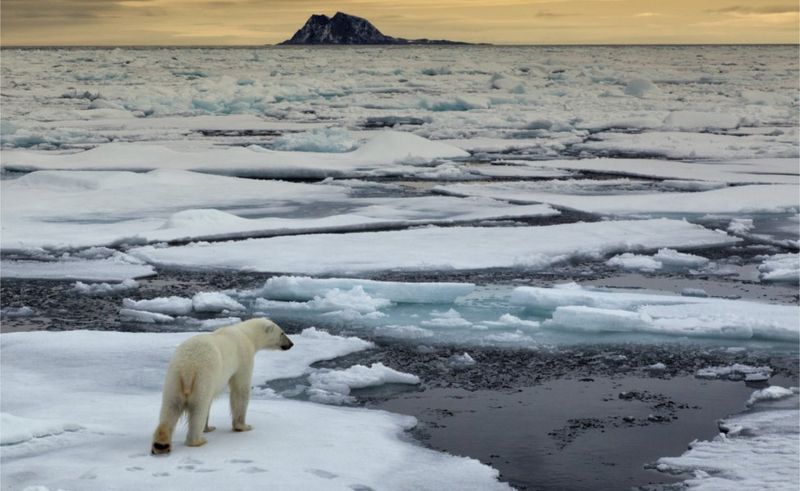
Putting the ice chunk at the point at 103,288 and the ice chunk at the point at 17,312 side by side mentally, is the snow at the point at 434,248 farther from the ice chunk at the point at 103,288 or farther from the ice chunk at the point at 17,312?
the ice chunk at the point at 17,312

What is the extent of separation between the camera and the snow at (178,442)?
414cm

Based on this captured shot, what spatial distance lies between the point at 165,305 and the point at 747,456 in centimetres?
445

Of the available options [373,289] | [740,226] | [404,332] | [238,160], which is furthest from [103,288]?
[238,160]

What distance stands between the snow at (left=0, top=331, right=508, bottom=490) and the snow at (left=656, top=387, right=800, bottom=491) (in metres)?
0.90

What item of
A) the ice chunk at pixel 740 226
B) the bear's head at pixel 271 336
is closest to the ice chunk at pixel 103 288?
the bear's head at pixel 271 336

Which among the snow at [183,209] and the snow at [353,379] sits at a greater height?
the snow at [353,379]

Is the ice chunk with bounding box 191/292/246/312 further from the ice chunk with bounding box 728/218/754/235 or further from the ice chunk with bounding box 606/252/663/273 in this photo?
the ice chunk with bounding box 728/218/754/235

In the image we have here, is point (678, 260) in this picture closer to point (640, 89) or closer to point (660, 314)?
point (660, 314)

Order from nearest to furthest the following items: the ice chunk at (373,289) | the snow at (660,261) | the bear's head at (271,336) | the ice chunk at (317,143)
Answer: the bear's head at (271,336) < the ice chunk at (373,289) < the snow at (660,261) < the ice chunk at (317,143)

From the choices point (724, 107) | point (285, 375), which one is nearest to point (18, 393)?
point (285, 375)

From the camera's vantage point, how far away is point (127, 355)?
20.8 ft

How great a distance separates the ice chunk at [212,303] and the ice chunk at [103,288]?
1.02 metres

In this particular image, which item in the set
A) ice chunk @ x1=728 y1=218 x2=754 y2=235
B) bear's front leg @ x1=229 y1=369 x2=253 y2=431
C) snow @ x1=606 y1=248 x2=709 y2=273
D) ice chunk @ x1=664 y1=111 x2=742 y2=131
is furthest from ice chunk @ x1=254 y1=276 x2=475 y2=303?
ice chunk @ x1=664 y1=111 x2=742 y2=131

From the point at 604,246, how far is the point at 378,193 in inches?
201
